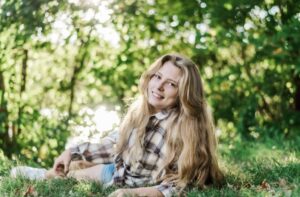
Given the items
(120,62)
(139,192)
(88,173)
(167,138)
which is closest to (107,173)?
(88,173)

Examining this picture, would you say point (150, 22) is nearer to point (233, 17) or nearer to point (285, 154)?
point (233, 17)

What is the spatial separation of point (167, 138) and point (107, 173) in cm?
54

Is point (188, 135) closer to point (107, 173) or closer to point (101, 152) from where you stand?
point (107, 173)

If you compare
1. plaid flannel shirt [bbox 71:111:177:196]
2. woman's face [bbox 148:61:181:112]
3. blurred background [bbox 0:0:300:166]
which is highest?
woman's face [bbox 148:61:181:112]

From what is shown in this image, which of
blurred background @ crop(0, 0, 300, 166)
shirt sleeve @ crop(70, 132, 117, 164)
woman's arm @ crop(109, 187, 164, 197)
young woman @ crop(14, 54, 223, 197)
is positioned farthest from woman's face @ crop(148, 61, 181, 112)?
blurred background @ crop(0, 0, 300, 166)

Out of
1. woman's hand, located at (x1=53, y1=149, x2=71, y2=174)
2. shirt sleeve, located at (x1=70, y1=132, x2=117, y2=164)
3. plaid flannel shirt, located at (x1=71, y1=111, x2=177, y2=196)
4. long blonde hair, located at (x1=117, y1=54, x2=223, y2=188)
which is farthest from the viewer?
shirt sleeve, located at (x1=70, y1=132, x2=117, y2=164)

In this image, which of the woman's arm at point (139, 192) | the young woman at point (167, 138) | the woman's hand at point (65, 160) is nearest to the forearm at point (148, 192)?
the woman's arm at point (139, 192)

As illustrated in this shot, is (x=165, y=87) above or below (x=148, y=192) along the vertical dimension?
above

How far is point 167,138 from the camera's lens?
4094mm

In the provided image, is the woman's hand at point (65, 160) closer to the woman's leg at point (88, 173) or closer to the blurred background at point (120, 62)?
the woman's leg at point (88, 173)

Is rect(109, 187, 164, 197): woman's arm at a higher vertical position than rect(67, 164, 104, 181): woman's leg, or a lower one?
higher

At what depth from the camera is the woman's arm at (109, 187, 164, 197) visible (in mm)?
3660

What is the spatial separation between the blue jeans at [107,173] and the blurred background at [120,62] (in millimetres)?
2878

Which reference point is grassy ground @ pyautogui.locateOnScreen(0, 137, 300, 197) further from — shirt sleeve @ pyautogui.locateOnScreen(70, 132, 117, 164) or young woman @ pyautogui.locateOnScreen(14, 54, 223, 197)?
shirt sleeve @ pyautogui.locateOnScreen(70, 132, 117, 164)
